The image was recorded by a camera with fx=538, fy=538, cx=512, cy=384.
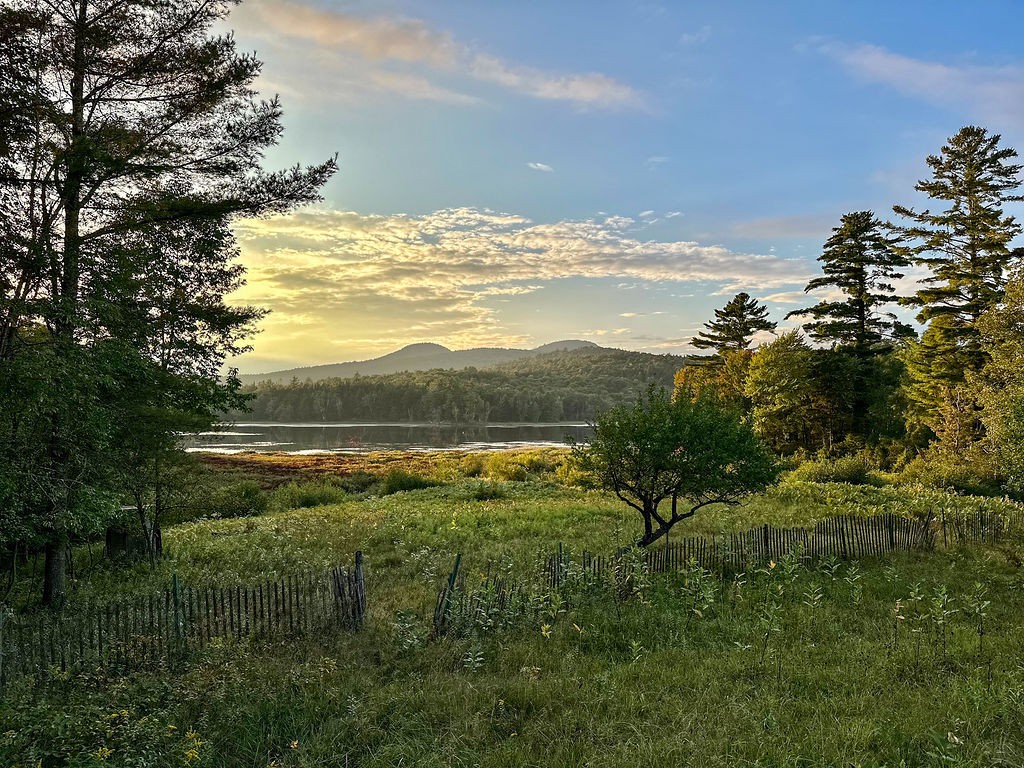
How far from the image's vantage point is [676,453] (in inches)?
543

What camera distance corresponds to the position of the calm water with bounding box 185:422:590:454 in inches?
3396

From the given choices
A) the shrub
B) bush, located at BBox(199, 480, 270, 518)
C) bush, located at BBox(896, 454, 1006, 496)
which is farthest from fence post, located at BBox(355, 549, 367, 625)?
the shrub

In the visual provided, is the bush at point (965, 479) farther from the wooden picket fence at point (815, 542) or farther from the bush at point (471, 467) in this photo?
the bush at point (471, 467)

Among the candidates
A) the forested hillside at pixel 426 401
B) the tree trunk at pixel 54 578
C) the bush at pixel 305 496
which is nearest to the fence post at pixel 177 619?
the tree trunk at pixel 54 578

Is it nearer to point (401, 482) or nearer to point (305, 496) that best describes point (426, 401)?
point (401, 482)

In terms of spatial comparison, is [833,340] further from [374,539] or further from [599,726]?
[599,726]

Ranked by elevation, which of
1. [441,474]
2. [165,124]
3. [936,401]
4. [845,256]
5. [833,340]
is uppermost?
[845,256]

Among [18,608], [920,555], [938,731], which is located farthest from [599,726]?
[920,555]

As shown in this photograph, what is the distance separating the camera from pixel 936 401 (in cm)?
3209

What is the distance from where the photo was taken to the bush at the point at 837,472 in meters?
30.4

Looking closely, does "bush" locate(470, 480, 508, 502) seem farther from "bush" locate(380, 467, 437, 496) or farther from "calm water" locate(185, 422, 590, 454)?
"calm water" locate(185, 422, 590, 454)

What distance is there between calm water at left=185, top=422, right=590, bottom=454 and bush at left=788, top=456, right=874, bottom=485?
27987mm

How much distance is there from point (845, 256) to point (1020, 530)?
2548 centimetres

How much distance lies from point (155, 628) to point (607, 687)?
7.14 metres
